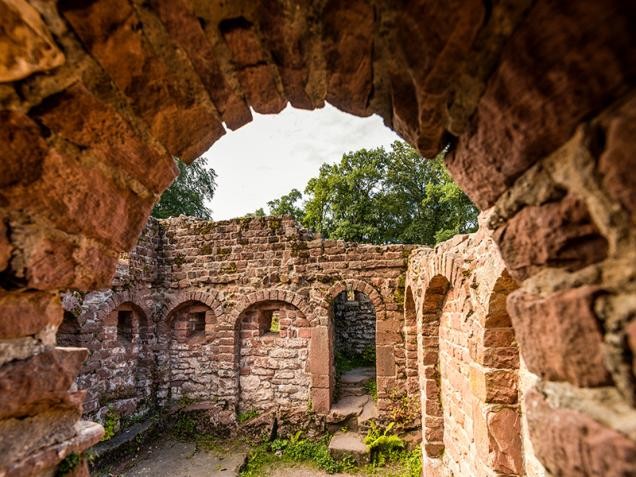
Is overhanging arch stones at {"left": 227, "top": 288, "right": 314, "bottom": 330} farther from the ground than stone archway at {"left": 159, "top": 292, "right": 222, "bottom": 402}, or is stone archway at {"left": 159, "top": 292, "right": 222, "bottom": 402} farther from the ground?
overhanging arch stones at {"left": 227, "top": 288, "right": 314, "bottom": 330}

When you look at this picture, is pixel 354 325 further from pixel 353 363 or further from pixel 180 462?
pixel 180 462

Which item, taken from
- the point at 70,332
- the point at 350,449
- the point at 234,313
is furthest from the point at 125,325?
the point at 350,449

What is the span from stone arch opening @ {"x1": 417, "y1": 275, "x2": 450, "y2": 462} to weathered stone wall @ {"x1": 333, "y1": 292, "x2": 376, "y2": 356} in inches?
199

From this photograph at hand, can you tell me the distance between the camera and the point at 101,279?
129cm

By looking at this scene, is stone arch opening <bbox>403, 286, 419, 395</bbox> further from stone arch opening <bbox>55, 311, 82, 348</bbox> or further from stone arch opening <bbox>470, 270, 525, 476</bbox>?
stone arch opening <bbox>55, 311, 82, 348</bbox>

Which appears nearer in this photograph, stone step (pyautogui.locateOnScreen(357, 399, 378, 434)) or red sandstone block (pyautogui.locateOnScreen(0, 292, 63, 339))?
red sandstone block (pyautogui.locateOnScreen(0, 292, 63, 339))

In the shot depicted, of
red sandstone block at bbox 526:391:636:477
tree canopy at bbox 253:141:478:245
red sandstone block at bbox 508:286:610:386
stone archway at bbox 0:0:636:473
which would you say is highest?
tree canopy at bbox 253:141:478:245

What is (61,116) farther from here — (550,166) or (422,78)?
(550,166)

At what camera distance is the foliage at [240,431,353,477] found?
5875 mm

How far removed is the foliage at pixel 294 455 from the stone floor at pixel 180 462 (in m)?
0.23

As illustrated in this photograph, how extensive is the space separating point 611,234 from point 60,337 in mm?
7474

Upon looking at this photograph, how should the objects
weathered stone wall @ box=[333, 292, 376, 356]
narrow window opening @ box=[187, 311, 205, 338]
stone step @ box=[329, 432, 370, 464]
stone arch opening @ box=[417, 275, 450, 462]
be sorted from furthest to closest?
weathered stone wall @ box=[333, 292, 376, 356] < narrow window opening @ box=[187, 311, 205, 338] < stone step @ box=[329, 432, 370, 464] < stone arch opening @ box=[417, 275, 450, 462]

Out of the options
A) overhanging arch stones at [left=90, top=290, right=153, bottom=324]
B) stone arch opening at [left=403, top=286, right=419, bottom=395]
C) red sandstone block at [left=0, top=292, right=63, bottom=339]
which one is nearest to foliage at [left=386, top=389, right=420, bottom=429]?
stone arch opening at [left=403, top=286, right=419, bottom=395]

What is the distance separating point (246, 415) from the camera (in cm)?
723
